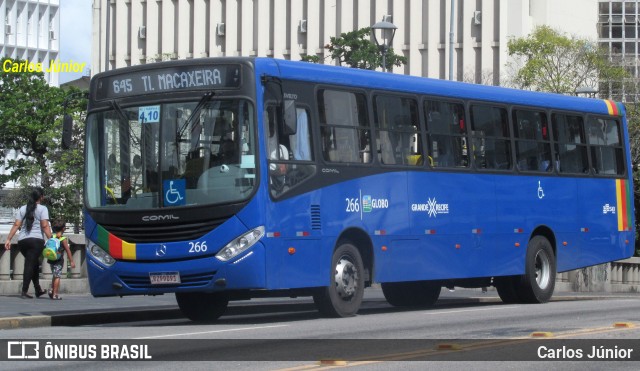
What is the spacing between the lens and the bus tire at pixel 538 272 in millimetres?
24266

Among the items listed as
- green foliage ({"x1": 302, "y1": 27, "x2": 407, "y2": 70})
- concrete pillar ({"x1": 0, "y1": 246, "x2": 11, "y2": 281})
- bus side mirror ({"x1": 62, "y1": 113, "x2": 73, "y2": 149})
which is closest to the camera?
bus side mirror ({"x1": 62, "y1": 113, "x2": 73, "y2": 149})

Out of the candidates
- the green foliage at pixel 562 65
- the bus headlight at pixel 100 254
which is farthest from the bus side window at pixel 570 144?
the green foliage at pixel 562 65

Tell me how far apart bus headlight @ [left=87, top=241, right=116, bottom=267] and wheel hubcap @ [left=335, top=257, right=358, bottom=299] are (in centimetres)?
298

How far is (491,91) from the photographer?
23.6 m

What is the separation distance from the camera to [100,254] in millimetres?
18969

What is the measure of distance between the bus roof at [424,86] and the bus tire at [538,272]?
2328 mm

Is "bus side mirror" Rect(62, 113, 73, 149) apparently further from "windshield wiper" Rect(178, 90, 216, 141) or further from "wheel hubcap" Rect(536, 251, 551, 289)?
"wheel hubcap" Rect(536, 251, 551, 289)

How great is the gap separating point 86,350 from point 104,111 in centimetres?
573

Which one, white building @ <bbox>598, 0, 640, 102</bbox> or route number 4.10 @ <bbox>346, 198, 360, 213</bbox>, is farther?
white building @ <bbox>598, 0, 640, 102</bbox>

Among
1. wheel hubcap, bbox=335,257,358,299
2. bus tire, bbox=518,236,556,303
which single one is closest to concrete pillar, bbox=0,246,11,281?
wheel hubcap, bbox=335,257,358,299

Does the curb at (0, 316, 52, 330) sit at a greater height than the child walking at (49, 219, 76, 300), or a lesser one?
lesser

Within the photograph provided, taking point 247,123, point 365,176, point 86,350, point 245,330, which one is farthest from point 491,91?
point 86,350

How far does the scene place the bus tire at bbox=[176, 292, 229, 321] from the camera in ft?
66.5

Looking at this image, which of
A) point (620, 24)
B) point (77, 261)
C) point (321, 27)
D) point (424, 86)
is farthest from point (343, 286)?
point (620, 24)
